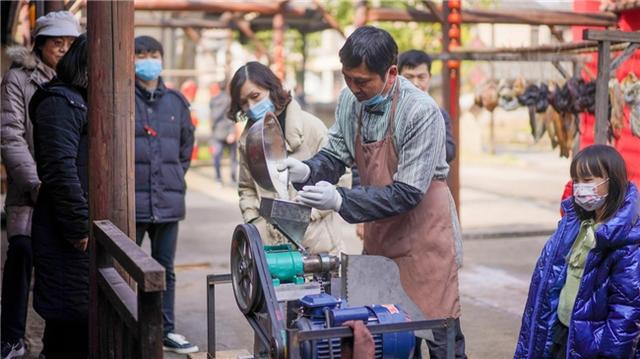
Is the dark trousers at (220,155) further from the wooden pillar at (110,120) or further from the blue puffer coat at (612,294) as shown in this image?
the blue puffer coat at (612,294)

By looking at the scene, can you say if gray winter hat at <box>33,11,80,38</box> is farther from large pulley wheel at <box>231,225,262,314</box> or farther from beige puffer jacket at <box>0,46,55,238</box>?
large pulley wheel at <box>231,225,262,314</box>

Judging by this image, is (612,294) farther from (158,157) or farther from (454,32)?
(454,32)

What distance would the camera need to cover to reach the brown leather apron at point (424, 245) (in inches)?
145

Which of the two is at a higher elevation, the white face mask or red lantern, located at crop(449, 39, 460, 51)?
red lantern, located at crop(449, 39, 460, 51)

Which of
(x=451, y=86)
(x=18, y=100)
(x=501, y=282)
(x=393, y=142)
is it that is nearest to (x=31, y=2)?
(x=18, y=100)

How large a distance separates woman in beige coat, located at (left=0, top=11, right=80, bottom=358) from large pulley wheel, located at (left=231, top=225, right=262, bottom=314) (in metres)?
2.08

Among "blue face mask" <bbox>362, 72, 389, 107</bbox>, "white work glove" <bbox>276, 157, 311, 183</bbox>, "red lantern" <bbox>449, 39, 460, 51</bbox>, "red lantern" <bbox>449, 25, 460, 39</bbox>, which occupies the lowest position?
"white work glove" <bbox>276, 157, 311, 183</bbox>

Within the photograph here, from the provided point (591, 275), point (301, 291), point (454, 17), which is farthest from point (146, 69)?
point (454, 17)

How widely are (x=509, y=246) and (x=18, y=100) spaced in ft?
19.4

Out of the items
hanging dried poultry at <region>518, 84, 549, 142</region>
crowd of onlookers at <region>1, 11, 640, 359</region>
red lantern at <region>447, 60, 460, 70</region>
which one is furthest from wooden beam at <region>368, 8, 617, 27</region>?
crowd of onlookers at <region>1, 11, 640, 359</region>

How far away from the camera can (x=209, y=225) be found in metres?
11.1

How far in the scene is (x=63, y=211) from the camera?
426 cm

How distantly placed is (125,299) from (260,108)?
1.51m

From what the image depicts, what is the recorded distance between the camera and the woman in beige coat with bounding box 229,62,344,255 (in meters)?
4.77
